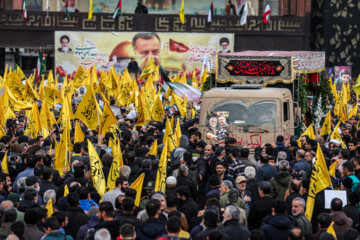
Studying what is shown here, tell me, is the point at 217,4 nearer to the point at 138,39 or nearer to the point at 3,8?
the point at 138,39

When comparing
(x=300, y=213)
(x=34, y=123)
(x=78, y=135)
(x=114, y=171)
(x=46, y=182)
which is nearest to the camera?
(x=300, y=213)

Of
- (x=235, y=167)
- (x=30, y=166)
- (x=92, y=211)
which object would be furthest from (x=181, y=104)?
(x=92, y=211)

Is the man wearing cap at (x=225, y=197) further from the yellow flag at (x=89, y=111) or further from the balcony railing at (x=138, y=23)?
the balcony railing at (x=138, y=23)

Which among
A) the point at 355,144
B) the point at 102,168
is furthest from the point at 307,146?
the point at 102,168

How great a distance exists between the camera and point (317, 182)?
9797mm

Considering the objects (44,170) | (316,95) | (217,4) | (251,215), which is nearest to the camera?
(251,215)

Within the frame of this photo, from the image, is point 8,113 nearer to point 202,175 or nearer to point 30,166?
point 30,166

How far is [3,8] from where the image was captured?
39094 mm

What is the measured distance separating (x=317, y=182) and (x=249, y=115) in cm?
609

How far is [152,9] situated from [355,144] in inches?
1269

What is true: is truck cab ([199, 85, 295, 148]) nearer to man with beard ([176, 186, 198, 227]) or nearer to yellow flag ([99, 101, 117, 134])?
yellow flag ([99, 101, 117, 134])

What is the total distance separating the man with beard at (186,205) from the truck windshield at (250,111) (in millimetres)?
6218

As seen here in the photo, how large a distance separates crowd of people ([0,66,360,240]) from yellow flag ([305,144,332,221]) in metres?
0.10

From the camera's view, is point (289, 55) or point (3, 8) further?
point (3, 8)
